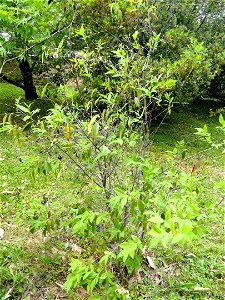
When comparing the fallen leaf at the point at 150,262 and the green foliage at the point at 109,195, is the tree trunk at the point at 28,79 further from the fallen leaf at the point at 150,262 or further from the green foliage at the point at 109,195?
the fallen leaf at the point at 150,262

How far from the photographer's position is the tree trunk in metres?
7.45

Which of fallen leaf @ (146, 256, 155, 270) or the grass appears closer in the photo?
the grass

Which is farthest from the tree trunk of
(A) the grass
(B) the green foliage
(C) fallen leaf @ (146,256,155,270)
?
(C) fallen leaf @ (146,256,155,270)

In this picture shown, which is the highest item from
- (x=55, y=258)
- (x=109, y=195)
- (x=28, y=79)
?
(x=109, y=195)

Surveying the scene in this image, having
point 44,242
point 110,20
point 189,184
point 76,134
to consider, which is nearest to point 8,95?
point 110,20

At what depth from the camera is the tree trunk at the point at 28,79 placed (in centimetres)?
745

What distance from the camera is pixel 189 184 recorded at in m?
1.96

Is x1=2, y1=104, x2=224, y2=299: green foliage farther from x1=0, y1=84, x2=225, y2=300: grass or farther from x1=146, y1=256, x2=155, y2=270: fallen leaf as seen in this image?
x1=146, y1=256, x2=155, y2=270: fallen leaf

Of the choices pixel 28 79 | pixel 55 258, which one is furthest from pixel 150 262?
pixel 28 79

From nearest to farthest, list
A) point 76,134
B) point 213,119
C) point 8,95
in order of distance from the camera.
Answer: point 76,134 < point 213,119 < point 8,95

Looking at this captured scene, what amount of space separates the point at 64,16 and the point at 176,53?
2.28m

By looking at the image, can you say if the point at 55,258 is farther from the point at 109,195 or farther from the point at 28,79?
the point at 28,79

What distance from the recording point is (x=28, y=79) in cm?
786

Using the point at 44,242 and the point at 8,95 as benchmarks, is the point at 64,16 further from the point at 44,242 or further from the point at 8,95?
the point at 8,95
